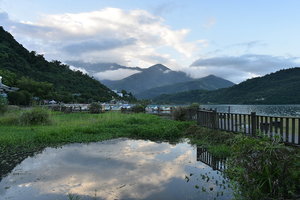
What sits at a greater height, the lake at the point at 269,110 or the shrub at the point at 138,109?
the shrub at the point at 138,109

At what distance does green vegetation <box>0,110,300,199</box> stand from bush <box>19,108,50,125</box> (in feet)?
1.08

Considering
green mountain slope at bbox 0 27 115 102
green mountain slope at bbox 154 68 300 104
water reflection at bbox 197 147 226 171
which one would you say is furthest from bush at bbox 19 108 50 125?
green mountain slope at bbox 154 68 300 104

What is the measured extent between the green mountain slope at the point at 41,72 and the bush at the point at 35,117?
47.5 meters

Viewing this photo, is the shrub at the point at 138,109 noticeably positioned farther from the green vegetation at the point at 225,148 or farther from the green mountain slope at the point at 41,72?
the green mountain slope at the point at 41,72

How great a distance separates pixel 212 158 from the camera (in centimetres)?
827

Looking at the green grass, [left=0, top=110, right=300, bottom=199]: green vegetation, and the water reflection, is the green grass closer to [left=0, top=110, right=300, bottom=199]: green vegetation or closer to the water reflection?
[left=0, top=110, right=300, bottom=199]: green vegetation

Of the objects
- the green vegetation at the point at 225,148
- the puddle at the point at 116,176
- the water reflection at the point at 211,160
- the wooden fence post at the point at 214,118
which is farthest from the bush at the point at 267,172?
the wooden fence post at the point at 214,118

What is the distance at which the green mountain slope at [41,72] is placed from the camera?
71.0m

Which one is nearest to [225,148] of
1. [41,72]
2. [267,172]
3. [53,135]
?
[267,172]

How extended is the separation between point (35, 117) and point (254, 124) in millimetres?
12817

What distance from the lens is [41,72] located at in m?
85.4

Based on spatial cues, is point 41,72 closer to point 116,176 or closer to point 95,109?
point 95,109

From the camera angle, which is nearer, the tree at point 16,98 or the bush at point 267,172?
the bush at point 267,172

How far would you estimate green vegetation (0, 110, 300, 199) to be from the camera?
4340 mm
